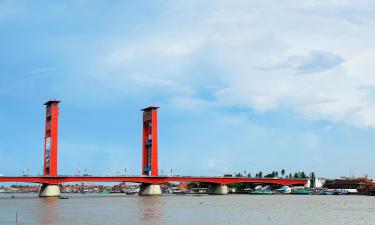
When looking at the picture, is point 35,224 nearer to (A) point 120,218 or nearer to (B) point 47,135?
(A) point 120,218

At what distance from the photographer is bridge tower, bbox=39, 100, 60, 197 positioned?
159 metres

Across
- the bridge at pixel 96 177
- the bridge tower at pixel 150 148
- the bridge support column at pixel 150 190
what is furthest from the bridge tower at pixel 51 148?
the bridge tower at pixel 150 148

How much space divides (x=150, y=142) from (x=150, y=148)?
1.73 m

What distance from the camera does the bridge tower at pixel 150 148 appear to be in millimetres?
175375

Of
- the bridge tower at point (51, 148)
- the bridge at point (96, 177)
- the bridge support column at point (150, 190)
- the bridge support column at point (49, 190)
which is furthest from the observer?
the bridge support column at point (150, 190)

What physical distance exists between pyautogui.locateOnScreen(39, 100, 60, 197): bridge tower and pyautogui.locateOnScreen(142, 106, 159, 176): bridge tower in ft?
90.9

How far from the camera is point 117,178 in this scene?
16338 centimetres

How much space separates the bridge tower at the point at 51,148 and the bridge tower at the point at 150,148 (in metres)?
27.4

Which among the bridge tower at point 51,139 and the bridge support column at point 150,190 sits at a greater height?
the bridge tower at point 51,139

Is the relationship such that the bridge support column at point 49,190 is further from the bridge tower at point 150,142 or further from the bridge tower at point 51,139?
the bridge tower at point 150,142

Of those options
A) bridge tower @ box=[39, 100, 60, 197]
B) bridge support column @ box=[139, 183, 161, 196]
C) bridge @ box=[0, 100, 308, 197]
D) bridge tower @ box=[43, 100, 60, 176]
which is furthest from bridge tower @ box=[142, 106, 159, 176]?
bridge tower @ box=[43, 100, 60, 176]

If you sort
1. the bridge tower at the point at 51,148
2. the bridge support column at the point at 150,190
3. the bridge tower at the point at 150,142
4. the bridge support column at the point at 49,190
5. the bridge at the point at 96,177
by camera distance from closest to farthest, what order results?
1. the bridge at the point at 96,177
2. the bridge tower at the point at 51,148
3. the bridge support column at the point at 49,190
4. the bridge tower at the point at 150,142
5. the bridge support column at the point at 150,190

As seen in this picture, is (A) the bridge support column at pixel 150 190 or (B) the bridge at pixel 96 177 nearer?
(B) the bridge at pixel 96 177

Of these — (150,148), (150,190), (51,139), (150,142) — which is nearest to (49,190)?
(51,139)
